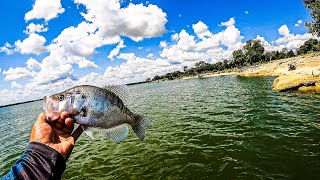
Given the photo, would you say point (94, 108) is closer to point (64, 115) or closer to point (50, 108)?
point (64, 115)

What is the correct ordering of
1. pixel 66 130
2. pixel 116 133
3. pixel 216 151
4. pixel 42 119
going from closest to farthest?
1. pixel 42 119
2. pixel 66 130
3. pixel 116 133
4. pixel 216 151

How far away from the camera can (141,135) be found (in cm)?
552

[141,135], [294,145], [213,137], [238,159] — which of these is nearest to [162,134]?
[213,137]

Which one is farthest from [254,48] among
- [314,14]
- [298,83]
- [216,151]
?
[216,151]

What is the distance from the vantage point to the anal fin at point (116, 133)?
4844 millimetres

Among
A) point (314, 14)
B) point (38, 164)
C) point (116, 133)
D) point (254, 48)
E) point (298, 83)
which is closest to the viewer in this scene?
point (38, 164)

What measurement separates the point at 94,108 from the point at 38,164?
55.1 inches

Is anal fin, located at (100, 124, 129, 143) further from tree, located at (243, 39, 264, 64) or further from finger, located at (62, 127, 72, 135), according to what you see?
tree, located at (243, 39, 264, 64)

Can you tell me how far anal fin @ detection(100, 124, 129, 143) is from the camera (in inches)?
191

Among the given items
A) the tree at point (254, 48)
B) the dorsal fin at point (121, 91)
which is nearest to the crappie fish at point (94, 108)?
the dorsal fin at point (121, 91)

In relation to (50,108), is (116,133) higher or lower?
lower

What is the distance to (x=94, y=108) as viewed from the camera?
4.39 meters

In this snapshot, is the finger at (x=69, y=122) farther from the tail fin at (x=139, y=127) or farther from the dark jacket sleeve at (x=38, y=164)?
the tail fin at (x=139, y=127)

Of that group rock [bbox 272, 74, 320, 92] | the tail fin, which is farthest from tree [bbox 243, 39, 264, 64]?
the tail fin
